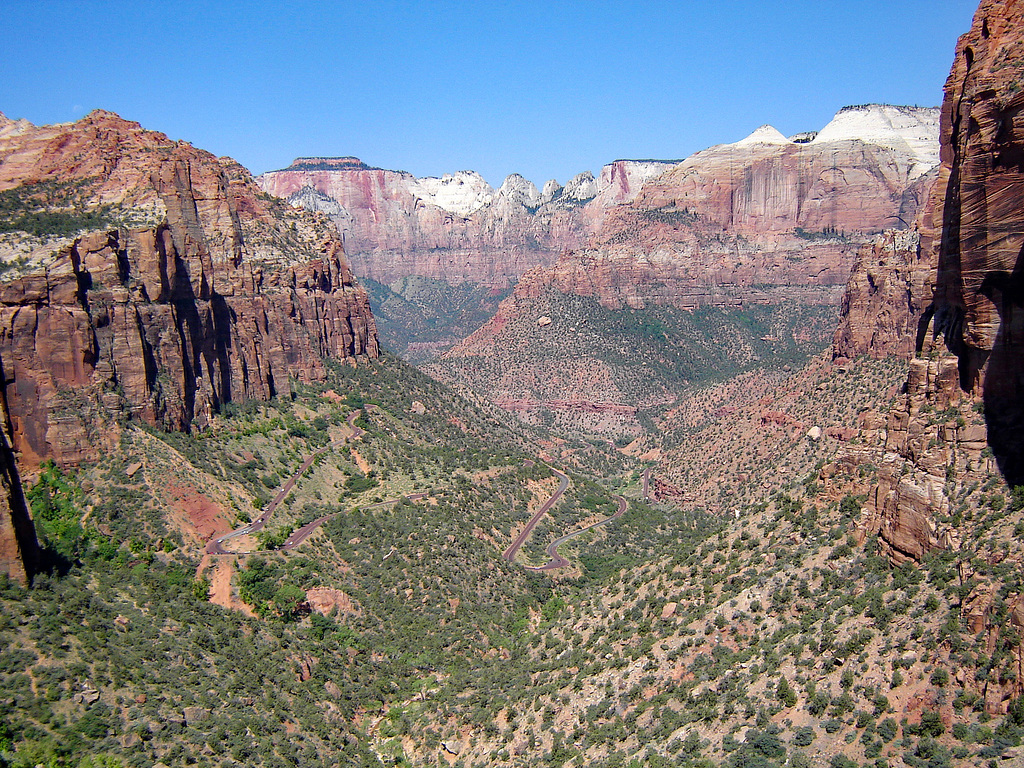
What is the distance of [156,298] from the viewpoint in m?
76.5

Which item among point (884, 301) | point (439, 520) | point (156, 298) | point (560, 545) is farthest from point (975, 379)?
point (156, 298)

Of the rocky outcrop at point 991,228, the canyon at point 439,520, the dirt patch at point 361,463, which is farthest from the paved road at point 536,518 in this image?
the rocky outcrop at point 991,228

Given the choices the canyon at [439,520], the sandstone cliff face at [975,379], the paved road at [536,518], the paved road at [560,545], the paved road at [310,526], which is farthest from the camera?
the paved road at [536,518]

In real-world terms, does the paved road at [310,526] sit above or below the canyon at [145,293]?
below

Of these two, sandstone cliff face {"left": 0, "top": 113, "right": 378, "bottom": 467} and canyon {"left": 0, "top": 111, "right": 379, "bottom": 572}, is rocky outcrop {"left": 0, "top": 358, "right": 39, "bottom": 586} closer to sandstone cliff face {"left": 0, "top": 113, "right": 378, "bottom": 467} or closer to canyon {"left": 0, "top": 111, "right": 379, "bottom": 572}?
canyon {"left": 0, "top": 111, "right": 379, "bottom": 572}

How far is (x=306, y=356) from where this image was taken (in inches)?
4008

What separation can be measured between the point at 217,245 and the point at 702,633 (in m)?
70.8

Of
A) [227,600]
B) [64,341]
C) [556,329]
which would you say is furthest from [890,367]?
[556,329]

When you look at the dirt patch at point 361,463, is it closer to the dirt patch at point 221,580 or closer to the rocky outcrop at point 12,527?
the dirt patch at point 221,580

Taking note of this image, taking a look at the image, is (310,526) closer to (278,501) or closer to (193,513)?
(278,501)

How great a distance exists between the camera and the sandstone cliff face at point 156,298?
65.5 metres

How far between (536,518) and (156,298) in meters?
44.7

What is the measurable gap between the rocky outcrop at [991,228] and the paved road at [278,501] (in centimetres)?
5458

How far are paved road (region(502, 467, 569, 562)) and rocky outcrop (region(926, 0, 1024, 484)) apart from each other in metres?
48.7
